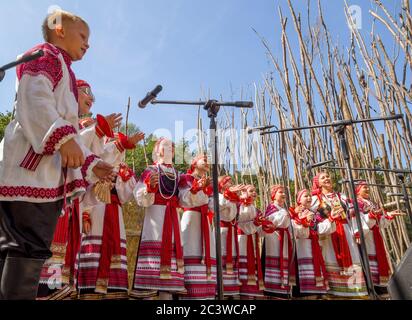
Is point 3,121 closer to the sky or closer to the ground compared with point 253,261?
closer to the sky

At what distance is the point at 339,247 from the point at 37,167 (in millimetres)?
3626

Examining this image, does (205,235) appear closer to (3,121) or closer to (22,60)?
(22,60)

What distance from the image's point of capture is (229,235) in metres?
3.70

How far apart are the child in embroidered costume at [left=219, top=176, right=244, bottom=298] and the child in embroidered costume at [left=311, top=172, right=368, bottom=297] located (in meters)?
1.12

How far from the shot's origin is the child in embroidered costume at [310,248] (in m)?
3.97

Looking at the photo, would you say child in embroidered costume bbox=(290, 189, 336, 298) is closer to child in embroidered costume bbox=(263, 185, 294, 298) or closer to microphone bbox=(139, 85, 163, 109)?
child in embroidered costume bbox=(263, 185, 294, 298)

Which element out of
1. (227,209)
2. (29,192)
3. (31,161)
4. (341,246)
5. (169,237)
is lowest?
(29,192)

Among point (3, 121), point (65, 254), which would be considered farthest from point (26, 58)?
point (3, 121)

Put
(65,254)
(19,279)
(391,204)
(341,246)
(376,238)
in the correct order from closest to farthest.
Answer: (19,279), (65,254), (341,246), (376,238), (391,204)

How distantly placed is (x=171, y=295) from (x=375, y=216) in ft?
7.89

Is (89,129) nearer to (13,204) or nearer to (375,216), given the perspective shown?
(13,204)

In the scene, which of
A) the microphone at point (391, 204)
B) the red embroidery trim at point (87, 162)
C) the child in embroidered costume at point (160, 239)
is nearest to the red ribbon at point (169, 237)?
the child in embroidered costume at point (160, 239)

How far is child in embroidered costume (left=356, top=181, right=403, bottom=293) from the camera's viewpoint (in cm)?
420
